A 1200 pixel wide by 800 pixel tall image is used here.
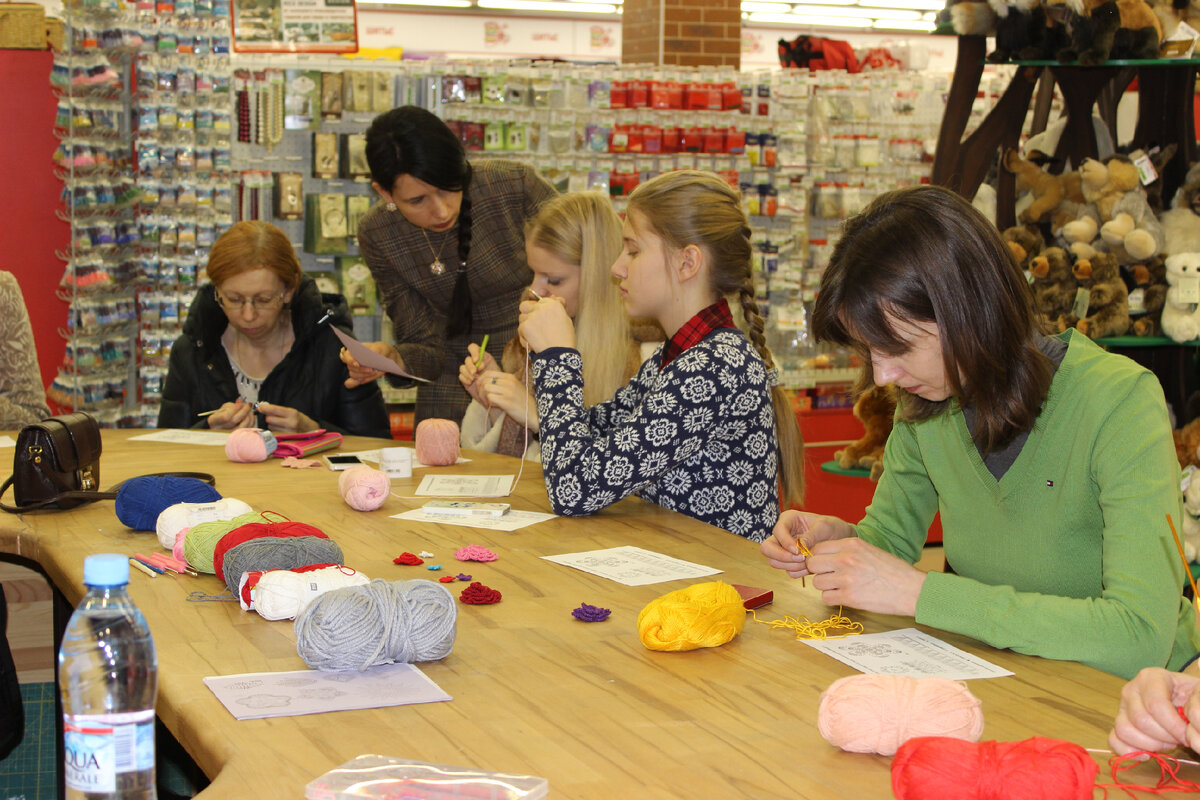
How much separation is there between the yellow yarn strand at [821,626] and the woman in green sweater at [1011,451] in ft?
0.11

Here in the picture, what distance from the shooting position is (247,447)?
107 inches

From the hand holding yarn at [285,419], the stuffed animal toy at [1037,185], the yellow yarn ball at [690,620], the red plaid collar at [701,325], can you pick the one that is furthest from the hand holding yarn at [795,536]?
the stuffed animal toy at [1037,185]

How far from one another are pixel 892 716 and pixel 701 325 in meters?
1.20

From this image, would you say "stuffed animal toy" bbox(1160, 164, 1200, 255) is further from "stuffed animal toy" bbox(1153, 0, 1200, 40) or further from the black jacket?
the black jacket

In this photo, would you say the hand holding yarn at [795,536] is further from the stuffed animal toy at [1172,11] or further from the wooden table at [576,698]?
the stuffed animal toy at [1172,11]

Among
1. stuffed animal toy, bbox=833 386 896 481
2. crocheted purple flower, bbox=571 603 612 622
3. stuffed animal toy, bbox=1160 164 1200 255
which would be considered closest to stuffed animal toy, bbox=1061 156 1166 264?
stuffed animal toy, bbox=1160 164 1200 255

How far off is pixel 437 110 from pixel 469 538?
3421mm

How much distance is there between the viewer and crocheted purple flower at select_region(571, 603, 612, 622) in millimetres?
1516

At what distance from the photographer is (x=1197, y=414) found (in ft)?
11.8

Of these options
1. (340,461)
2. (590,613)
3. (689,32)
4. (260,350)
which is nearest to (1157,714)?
(590,613)

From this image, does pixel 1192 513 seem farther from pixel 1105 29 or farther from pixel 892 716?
pixel 892 716

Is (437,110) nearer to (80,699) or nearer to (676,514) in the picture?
(676,514)

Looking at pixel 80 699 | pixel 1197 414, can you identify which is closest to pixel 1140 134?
pixel 1197 414

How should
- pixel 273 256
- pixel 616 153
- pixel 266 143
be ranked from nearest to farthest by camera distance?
pixel 273 256 < pixel 266 143 < pixel 616 153
